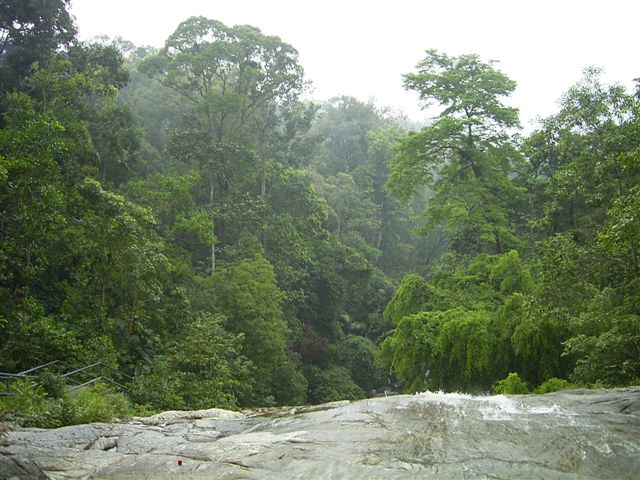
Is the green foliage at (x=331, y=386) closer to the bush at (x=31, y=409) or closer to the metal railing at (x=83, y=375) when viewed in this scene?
the metal railing at (x=83, y=375)

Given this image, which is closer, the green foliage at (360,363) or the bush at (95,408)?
the bush at (95,408)

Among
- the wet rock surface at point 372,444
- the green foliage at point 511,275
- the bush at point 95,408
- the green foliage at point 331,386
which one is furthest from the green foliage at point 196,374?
the green foliage at point 511,275

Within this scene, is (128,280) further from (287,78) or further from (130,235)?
(287,78)

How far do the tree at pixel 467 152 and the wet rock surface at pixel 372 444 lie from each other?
40.7ft

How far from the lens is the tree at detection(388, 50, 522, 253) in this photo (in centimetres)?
2017

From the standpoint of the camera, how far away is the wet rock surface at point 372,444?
18.0 feet

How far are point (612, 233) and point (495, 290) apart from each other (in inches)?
313

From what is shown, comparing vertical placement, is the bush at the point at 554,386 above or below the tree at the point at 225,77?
below

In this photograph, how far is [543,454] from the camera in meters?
5.79

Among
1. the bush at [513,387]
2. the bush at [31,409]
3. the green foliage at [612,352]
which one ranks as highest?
the bush at [31,409]

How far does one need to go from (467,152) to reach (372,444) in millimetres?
16705

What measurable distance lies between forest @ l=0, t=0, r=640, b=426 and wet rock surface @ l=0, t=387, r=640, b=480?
167cm

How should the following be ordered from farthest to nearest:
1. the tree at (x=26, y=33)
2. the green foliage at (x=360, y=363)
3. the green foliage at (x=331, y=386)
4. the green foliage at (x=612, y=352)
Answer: the green foliage at (x=360, y=363), the green foliage at (x=331, y=386), the tree at (x=26, y=33), the green foliage at (x=612, y=352)

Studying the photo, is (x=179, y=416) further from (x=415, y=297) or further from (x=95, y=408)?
(x=415, y=297)
